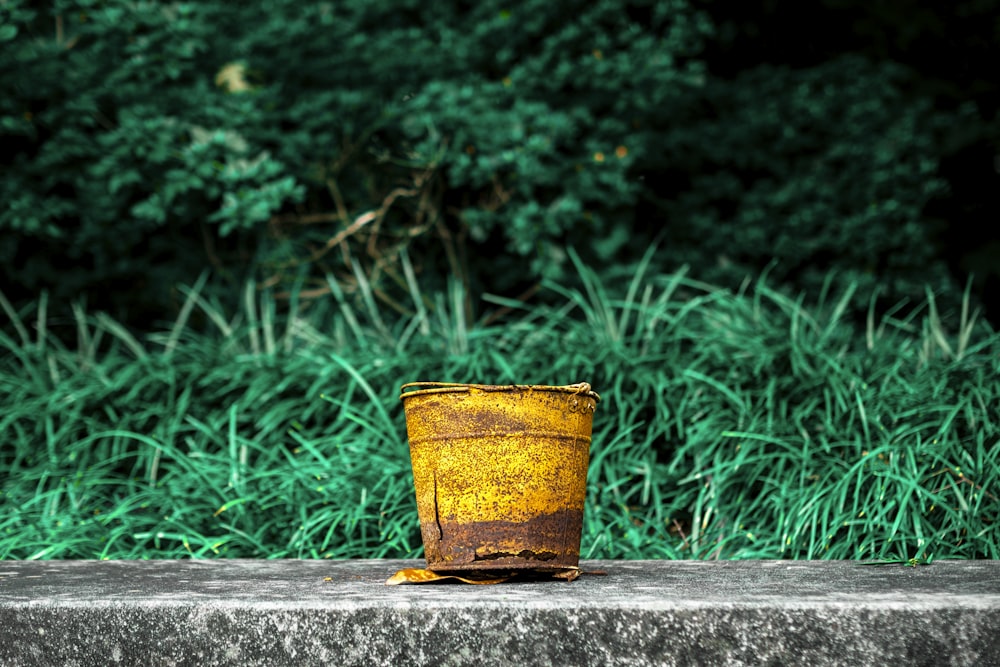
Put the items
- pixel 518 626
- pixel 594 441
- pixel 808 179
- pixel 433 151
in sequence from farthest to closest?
pixel 808 179
pixel 433 151
pixel 594 441
pixel 518 626

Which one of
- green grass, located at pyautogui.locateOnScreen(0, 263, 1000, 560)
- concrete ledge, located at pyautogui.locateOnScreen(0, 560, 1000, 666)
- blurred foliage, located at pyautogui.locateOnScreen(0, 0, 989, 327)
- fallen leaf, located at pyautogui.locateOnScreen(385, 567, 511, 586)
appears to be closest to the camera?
concrete ledge, located at pyautogui.locateOnScreen(0, 560, 1000, 666)

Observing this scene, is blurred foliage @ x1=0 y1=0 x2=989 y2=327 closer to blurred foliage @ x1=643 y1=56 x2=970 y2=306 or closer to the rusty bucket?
blurred foliage @ x1=643 y1=56 x2=970 y2=306

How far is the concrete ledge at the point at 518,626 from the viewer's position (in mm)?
1193

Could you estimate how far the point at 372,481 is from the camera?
8.54ft

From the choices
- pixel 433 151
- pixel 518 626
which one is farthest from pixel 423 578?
pixel 433 151

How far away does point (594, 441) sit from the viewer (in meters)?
2.80

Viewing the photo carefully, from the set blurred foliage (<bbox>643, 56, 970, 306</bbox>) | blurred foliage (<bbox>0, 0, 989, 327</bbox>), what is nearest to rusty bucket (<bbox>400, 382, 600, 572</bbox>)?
blurred foliage (<bbox>0, 0, 989, 327</bbox>)

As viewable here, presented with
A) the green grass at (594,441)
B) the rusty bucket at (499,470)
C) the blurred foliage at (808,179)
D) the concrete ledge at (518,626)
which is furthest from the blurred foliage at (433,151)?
the concrete ledge at (518,626)

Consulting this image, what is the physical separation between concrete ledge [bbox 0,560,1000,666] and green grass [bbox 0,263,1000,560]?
904 mm

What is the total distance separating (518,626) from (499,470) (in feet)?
1.22

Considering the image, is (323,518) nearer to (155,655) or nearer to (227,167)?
(155,655)

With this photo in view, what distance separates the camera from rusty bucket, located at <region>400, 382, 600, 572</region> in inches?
61.5

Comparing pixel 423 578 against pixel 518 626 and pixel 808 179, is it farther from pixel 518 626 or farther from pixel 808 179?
pixel 808 179

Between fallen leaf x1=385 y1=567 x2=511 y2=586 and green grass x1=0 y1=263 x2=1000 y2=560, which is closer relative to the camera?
fallen leaf x1=385 y1=567 x2=511 y2=586
